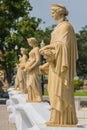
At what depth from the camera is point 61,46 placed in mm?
6113

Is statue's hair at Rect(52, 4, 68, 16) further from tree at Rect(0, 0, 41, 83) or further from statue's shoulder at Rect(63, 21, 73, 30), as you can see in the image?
tree at Rect(0, 0, 41, 83)

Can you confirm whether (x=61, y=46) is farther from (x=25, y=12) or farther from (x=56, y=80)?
(x=25, y=12)

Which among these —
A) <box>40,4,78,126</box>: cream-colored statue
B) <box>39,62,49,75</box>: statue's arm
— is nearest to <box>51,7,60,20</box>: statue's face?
<box>40,4,78,126</box>: cream-colored statue

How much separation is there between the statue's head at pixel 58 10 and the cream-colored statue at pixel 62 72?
171 mm

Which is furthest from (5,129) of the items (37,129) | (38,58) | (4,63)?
(4,63)

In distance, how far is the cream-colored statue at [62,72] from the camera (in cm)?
611

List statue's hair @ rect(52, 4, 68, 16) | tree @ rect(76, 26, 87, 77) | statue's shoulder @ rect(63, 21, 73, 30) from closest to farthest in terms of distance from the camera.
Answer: statue's shoulder @ rect(63, 21, 73, 30)
statue's hair @ rect(52, 4, 68, 16)
tree @ rect(76, 26, 87, 77)

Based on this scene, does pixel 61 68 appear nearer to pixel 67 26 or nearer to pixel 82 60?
pixel 67 26

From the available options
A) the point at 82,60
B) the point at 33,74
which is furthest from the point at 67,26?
the point at 82,60

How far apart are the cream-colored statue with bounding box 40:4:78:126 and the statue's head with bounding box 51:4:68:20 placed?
0.56 feet

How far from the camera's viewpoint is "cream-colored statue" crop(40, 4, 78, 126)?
6.11 metres

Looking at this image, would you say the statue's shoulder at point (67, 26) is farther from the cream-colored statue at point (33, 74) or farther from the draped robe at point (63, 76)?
the cream-colored statue at point (33, 74)

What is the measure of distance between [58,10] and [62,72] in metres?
0.87

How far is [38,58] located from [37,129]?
20.9ft
